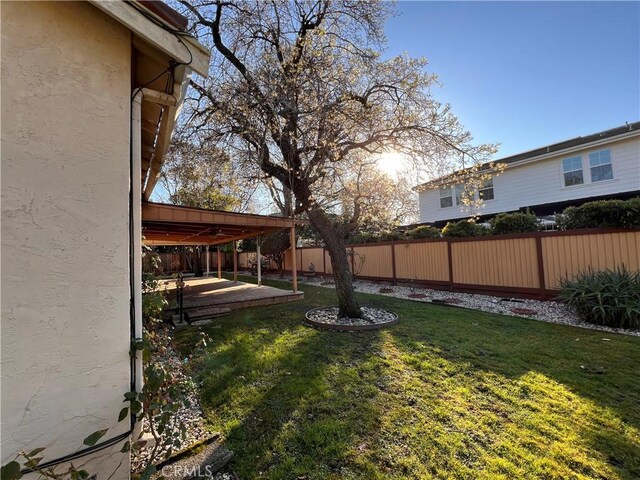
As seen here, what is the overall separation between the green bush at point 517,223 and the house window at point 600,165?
263 inches

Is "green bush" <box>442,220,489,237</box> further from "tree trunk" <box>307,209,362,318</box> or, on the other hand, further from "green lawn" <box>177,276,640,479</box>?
"tree trunk" <box>307,209,362,318</box>

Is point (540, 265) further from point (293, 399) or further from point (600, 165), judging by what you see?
point (600, 165)

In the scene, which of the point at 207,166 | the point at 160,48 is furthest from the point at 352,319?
the point at 160,48

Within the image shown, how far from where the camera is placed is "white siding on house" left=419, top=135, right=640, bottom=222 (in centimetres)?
1146

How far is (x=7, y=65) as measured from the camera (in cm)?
166

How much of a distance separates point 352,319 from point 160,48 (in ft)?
18.4

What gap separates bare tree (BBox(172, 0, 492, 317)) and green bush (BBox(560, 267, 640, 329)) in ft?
12.0

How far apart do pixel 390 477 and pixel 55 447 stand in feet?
7.20

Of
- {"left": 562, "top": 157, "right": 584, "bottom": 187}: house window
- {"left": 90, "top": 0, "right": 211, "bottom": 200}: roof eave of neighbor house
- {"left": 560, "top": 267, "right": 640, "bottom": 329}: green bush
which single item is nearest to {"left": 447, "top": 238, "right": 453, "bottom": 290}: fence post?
{"left": 560, "top": 267, "right": 640, "bottom": 329}: green bush

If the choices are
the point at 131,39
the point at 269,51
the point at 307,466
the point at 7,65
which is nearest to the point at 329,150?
the point at 269,51

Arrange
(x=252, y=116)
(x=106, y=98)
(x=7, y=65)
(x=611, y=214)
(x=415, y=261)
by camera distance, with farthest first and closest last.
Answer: (x=415, y=261)
(x=611, y=214)
(x=252, y=116)
(x=106, y=98)
(x=7, y=65)

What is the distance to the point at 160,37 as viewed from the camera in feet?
6.45

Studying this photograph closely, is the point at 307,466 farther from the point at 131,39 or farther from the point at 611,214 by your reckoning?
the point at 611,214

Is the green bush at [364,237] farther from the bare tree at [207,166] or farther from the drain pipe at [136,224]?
the drain pipe at [136,224]
